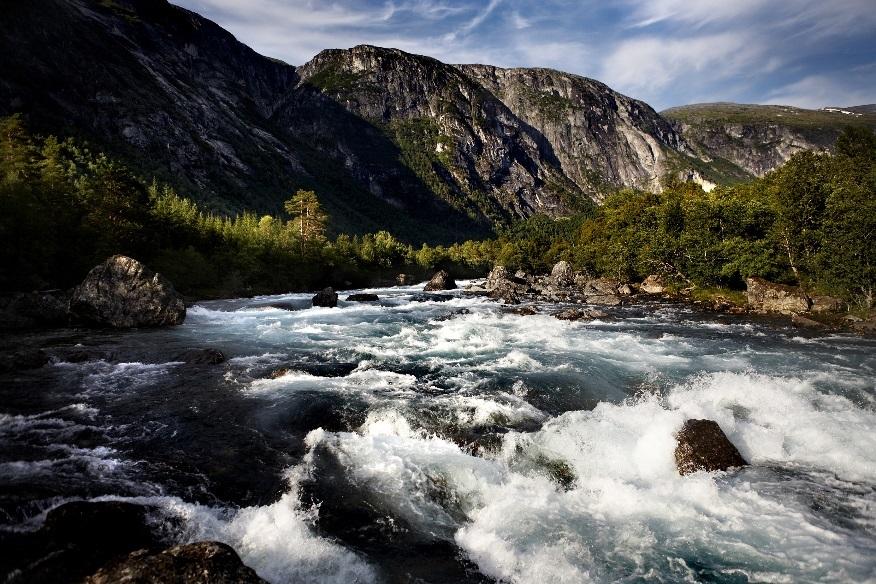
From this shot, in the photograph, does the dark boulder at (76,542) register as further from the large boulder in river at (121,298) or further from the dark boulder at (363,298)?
the dark boulder at (363,298)

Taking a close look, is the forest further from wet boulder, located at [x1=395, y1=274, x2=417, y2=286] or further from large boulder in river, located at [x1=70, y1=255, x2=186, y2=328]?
wet boulder, located at [x1=395, y1=274, x2=417, y2=286]

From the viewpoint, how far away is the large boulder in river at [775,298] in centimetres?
4316

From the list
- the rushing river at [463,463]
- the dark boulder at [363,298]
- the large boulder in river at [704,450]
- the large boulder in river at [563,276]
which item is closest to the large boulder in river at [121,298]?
the rushing river at [463,463]

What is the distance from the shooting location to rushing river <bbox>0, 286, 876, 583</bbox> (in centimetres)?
911

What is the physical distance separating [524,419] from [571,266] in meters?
96.6

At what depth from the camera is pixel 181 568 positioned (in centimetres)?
632

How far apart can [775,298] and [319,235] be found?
86.8 m

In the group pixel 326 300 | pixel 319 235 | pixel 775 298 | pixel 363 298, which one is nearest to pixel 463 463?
pixel 326 300

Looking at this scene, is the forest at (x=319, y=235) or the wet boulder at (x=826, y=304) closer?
the forest at (x=319, y=235)

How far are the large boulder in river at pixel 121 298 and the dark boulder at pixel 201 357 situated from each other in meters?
12.9

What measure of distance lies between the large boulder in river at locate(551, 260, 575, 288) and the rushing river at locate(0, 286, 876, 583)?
74.3 metres

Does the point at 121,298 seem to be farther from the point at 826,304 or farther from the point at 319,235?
the point at 319,235

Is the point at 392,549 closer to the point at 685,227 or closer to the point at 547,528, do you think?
the point at 547,528

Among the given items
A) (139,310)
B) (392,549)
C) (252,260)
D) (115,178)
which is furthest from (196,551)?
(252,260)
